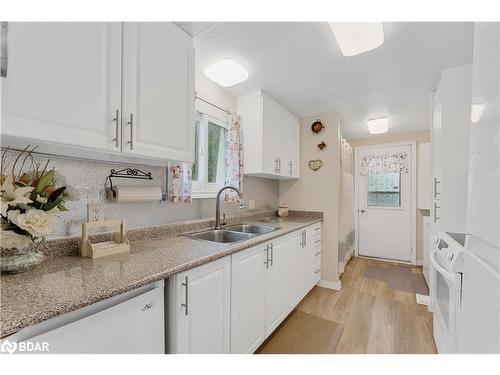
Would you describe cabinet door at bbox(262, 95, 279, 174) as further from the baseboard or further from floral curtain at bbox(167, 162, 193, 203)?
the baseboard

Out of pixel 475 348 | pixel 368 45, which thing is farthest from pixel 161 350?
pixel 368 45

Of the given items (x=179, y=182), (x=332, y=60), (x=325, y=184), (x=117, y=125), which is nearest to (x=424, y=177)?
(x=325, y=184)

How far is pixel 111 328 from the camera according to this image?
0.79m

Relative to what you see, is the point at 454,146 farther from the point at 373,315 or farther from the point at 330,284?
the point at 330,284

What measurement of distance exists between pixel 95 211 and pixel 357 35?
1.89 metres

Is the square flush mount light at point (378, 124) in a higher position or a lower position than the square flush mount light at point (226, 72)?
lower

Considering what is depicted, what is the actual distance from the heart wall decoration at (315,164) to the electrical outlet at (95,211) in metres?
2.42

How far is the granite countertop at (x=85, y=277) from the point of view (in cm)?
63

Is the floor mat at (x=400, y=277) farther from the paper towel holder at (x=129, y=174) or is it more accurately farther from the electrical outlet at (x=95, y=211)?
the electrical outlet at (x=95, y=211)

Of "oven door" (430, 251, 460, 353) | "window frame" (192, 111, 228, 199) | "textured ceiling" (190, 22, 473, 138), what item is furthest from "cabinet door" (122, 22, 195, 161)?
"oven door" (430, 251, 460, 353)

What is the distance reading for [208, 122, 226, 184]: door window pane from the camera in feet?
7.36

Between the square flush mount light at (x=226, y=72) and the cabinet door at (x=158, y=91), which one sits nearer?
the cabinet door at (x=158, y=91)

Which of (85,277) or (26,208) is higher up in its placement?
(26,208)

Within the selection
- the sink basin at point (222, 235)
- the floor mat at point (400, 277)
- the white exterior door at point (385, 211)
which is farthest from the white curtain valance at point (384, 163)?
the sink basin at point (222, 235)
